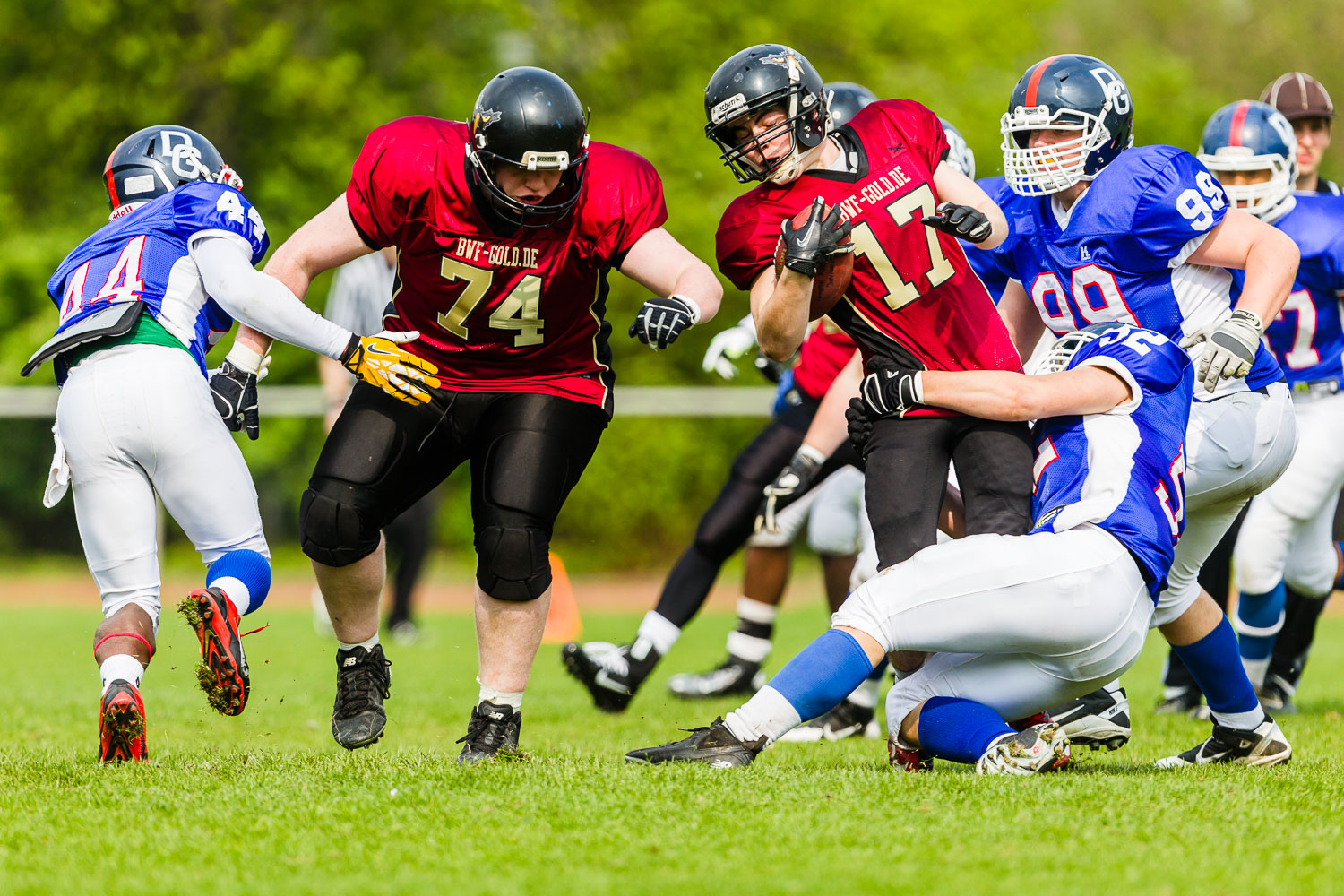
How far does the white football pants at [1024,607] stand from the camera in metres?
3.45

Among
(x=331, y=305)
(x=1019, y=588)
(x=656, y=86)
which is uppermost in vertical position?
(x=656, y=86)

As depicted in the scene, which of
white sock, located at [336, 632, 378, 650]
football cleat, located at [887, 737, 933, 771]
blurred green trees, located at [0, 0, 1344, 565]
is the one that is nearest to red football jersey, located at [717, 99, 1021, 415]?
football cleat, located at [887, 737, 933, 771]

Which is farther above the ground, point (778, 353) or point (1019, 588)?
point (778, 353)

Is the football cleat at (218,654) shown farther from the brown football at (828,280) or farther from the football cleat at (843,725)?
the football cleat at (843,725)

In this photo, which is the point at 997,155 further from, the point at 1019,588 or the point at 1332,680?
the point at 1019,588

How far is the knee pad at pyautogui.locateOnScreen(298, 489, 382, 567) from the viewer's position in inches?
162

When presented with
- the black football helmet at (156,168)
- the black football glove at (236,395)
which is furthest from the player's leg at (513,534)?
the black football helmet at (156,168)

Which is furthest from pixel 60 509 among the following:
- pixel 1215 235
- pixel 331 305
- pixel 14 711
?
pixel 1215 235

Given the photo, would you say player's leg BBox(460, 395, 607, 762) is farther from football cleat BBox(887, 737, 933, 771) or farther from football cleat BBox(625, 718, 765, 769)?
football cleat BBox(887, 737, 933, 771)

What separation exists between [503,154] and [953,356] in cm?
138

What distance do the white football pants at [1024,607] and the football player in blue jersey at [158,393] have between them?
1.49m

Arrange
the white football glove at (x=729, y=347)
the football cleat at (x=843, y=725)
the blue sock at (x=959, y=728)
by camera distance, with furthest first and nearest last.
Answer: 1. the white football glove at (x=729, y=347)
2. the football cleat at (x=843, y=725)
3. the blue sock at (x=959, y=728)

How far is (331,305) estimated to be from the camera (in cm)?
794

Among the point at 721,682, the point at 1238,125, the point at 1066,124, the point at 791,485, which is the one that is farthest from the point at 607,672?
the point at 1238,125
